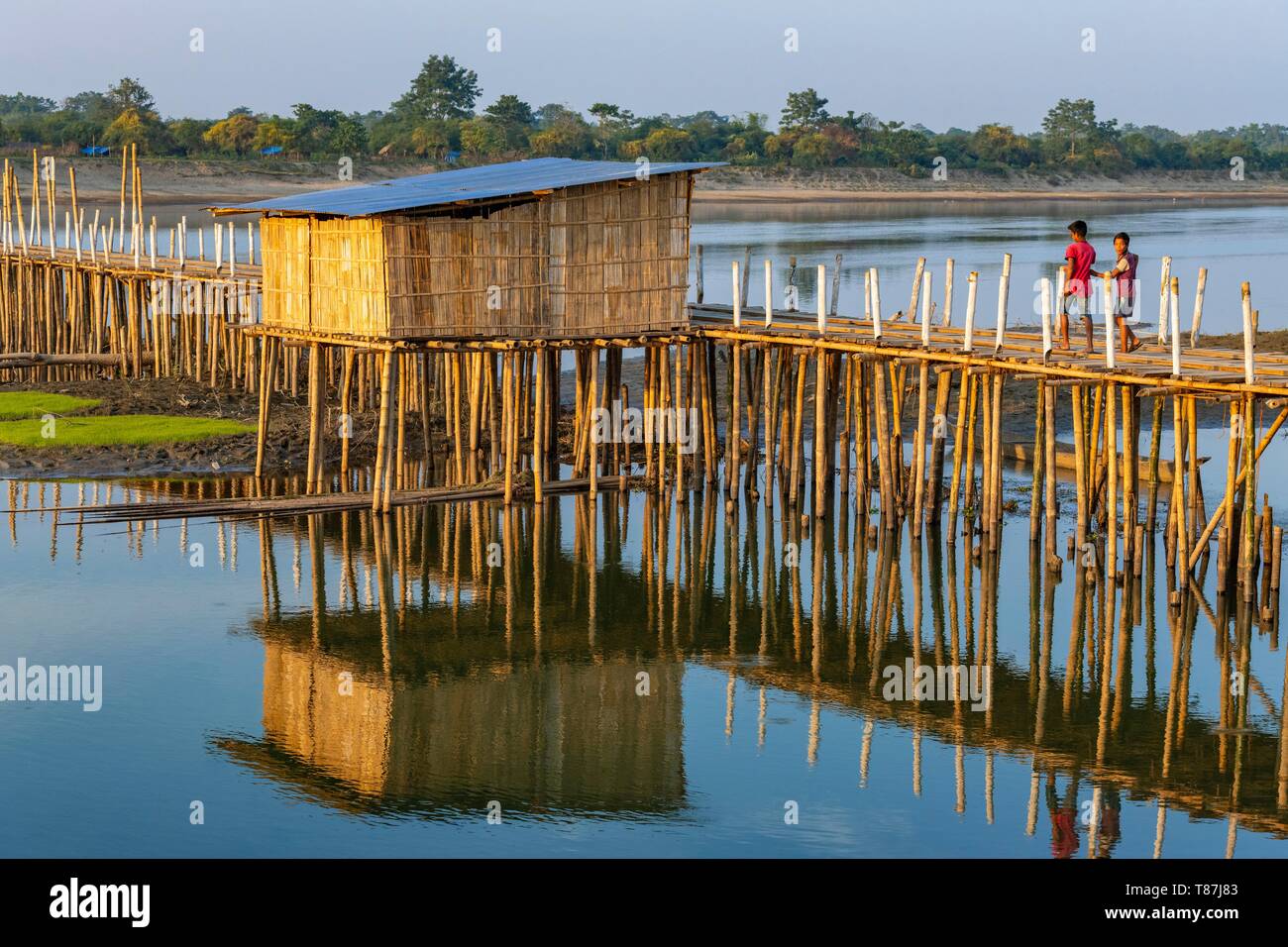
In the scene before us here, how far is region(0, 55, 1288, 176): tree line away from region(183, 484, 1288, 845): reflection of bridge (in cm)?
6661

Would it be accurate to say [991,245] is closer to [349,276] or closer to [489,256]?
[489,256]

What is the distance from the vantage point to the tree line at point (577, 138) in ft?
299

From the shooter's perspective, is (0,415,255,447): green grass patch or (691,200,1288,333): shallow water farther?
(691,200,1288,333): shallow water

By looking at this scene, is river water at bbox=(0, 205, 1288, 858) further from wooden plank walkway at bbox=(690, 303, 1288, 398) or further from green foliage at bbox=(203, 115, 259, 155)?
green foliage at bbox=(203, 115, 259, 155)

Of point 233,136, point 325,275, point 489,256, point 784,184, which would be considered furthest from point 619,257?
point 784,184

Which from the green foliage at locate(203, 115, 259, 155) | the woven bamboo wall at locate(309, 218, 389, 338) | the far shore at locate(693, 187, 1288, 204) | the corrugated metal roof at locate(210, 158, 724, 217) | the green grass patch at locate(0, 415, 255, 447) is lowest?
the green grass patch at locate(0, 415, 255, 447)

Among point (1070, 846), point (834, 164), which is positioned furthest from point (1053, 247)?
point (1070, 846)

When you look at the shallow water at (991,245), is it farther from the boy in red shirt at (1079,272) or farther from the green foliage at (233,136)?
the boy in red shirt at (1079,272)

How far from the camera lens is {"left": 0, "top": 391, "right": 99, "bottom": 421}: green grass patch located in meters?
33.3

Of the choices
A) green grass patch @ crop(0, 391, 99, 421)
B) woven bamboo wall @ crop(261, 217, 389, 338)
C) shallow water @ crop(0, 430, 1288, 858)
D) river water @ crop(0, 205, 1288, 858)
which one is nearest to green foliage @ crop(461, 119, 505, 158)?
green grass patch @ crop(0, 391, 99, 421)

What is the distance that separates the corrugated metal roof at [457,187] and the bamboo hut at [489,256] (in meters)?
0.04

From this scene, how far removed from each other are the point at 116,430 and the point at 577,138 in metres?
79.3
